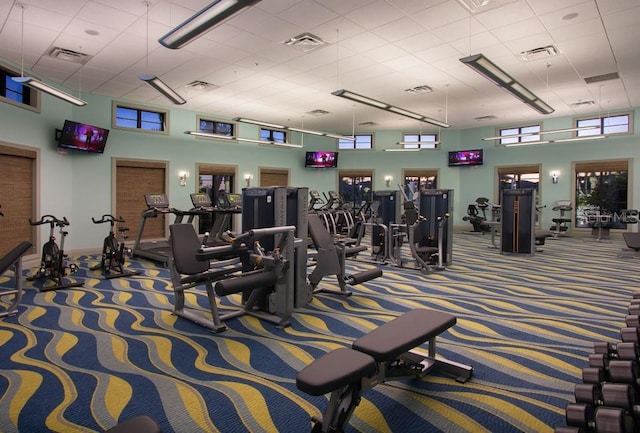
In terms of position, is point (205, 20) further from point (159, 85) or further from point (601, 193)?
point (601, 193)

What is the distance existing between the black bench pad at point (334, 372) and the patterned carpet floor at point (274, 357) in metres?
0.49

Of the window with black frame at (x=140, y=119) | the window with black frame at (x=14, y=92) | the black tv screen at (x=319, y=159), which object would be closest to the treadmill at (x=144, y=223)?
the window with black frame at (x=14, y=92)

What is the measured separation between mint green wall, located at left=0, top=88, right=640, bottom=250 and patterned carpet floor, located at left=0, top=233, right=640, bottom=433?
311cm

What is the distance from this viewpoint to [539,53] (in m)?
6.59

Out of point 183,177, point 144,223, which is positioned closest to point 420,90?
point 183,177

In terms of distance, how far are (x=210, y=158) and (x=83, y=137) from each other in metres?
3.46

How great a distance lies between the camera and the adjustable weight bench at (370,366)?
5.70 feet

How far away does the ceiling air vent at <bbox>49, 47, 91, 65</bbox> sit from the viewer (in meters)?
6.29

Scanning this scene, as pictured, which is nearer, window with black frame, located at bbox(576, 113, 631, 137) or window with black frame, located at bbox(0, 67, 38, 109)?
window with black frame, located at bbox(0, 67, 38, 109)

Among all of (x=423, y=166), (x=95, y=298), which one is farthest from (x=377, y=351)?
(x=423, y=166)

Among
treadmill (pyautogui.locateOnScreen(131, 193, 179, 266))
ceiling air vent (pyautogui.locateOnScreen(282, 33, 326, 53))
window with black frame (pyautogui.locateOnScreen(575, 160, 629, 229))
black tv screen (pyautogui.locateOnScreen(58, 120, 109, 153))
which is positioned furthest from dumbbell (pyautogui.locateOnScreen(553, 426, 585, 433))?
window with black frame (pyautogui.locateOnScreen(575, 160, 629, 229))

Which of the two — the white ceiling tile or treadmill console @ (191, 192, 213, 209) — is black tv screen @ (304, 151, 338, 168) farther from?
the white ceiling tile

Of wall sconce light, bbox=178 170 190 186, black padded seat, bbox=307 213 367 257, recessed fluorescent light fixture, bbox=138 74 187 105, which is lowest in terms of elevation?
black padded seat, bbox=307 213 367 257

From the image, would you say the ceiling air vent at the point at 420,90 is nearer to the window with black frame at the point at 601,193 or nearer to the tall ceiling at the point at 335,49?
the tall ceiling at the point at 335,49
